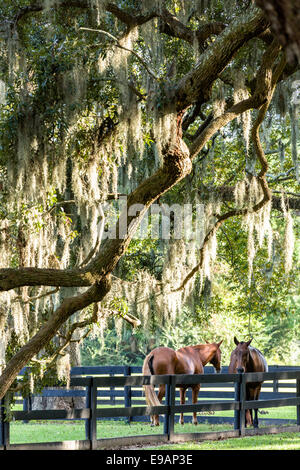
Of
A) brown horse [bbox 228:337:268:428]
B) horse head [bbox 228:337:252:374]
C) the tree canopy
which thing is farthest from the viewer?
horse head [bbox 228:337:252:374]

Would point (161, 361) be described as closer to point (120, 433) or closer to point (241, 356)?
point (241, 356)

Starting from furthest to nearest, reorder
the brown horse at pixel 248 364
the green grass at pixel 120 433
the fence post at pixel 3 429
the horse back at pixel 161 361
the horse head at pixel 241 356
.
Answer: the horse back at pixel 161 361 → the horse head at pixel 241 356 → the brown horse at pixel 248 364 → the green grass at pixel 120 433 → the fence post at pixel 3 429

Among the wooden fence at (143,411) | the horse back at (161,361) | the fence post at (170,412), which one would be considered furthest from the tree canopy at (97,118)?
the horse back at (161,361)

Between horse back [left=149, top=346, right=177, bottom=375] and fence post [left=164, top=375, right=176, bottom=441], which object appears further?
horse back [left=149, top=346, right=177, bottom=375]

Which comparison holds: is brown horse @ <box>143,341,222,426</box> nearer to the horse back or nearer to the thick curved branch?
the horse back

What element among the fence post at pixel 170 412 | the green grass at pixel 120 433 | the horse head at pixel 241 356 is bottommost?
the green grass at pixel 120 433

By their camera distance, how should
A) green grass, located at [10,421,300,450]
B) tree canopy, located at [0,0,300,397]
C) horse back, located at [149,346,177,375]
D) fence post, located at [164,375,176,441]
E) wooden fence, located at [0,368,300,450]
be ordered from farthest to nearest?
horse back, located at [149,346,177,375] < fence post, located at [164,375,176,441] < green grass, located at [10,421,300,450] < wooden fence, located at [0,368,300,450] < tree canopy, located at [0,0,300,397]

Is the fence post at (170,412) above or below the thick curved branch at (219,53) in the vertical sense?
below

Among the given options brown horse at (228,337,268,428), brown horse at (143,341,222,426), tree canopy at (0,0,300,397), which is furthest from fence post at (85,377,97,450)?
brown horse at (228,337,268,428)

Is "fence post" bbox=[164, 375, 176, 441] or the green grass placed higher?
"fence post" bbox=[164, 375, 176, 441]

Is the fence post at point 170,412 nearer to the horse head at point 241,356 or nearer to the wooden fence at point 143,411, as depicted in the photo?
the wooden fence at point 143,411

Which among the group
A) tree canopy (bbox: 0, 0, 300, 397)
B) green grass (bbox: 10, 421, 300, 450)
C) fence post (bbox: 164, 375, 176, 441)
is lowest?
green grass (bbox: 10, 421, 300, 450)
